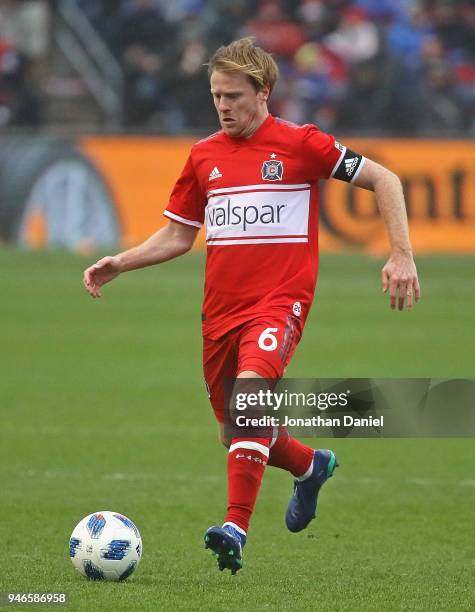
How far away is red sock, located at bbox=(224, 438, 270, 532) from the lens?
17.9ft

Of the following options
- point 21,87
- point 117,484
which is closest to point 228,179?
point 117,484

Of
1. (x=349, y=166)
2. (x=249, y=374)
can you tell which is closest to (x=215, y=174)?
(x=349, y=166)

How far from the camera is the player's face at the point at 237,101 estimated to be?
577 cm

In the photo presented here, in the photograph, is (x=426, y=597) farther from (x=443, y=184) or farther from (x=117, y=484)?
(x=443, y=184)

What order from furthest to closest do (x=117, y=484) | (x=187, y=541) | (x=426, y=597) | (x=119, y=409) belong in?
(x=119, y=409) < (x=117, y=484) < (x=187, y=541) < (x=426, y=597)

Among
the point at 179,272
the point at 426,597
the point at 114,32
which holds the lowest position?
the point at 426,597

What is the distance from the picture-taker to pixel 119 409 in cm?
1078

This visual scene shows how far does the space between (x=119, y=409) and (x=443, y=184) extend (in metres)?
12.8

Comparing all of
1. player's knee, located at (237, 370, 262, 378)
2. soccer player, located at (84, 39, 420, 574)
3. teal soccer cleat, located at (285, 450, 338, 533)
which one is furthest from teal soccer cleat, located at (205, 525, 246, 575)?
teal soccer cleat, located at (285, 450, 338, 533)

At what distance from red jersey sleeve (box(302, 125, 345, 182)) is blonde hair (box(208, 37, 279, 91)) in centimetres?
31

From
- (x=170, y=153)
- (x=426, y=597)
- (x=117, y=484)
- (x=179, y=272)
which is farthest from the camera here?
(x=170, y=153)

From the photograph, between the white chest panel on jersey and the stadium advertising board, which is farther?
the stadium advertising board

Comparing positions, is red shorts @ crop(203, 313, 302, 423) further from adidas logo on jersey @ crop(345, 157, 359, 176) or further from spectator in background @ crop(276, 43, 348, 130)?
spectator in background @ crop(276, 43, 348, 130)

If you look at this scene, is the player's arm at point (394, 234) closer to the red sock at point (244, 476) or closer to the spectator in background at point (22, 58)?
the red sock at point (244, 476)
